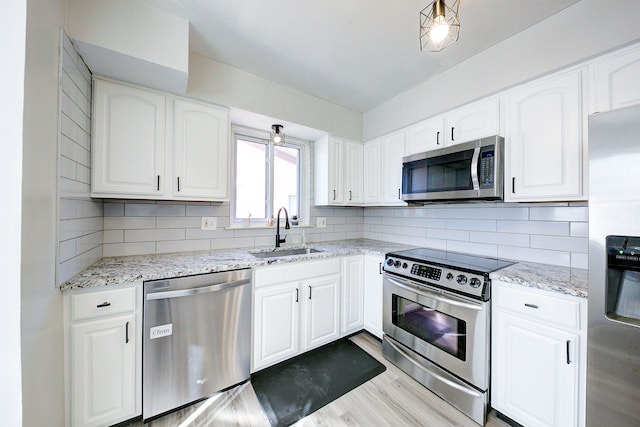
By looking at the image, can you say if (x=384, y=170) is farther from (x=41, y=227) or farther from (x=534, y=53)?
(x=41, y=227)

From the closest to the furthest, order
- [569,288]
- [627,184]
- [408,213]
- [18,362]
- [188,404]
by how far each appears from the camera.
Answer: [18,362] < [627,184] < [569,288] < [188,404] < [408,213]

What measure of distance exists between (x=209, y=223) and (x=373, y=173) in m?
1.87

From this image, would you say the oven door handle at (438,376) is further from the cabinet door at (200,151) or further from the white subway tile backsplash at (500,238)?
the cabinet door at (200,151)

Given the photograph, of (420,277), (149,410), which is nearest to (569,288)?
A: (420,277)

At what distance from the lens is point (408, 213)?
278cm

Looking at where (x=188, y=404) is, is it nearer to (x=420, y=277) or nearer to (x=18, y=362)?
(x=18, y=362)

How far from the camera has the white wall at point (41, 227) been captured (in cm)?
92

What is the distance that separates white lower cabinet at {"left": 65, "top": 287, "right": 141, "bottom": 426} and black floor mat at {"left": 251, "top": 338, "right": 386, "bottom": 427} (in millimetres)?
805

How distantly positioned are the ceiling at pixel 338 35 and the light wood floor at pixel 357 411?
258cm

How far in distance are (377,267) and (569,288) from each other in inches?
51.9

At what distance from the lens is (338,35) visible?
169 cm

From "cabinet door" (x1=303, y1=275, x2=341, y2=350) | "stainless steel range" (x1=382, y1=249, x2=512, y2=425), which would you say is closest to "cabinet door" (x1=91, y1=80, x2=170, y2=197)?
"cabinet door" (x1=303, y1=275, x2=341, y2=350)

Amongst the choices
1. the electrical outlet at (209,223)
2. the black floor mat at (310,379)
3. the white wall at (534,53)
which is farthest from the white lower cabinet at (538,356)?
the electrical outlet at (209,223)

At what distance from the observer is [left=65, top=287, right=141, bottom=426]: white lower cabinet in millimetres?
1244
